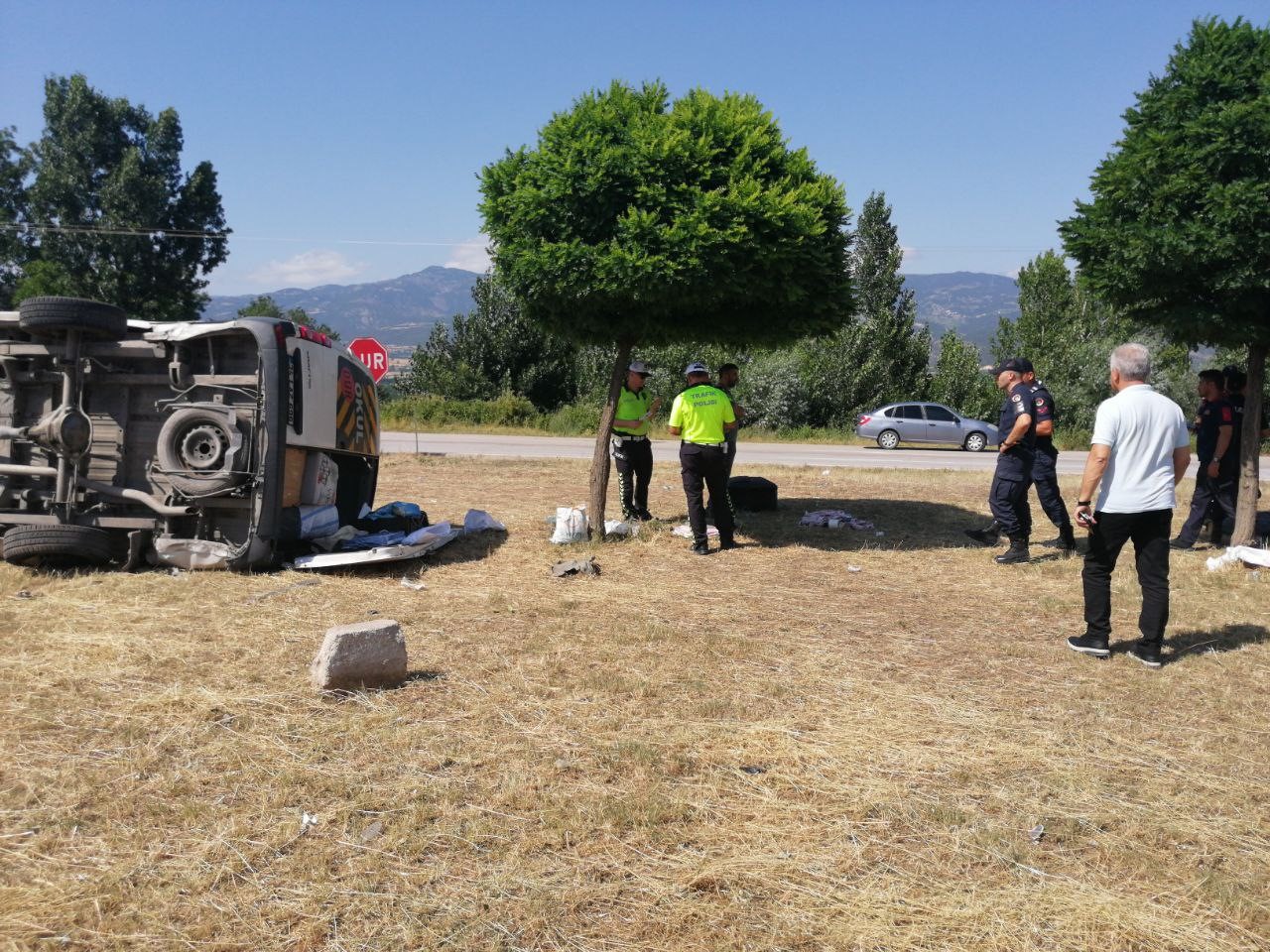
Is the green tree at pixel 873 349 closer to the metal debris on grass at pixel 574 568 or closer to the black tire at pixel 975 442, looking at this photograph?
the black tire at pixel 975 442

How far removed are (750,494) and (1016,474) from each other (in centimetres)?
386

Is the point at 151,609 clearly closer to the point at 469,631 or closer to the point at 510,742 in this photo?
the point at 469,631

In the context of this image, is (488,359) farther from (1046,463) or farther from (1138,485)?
(1138,485)

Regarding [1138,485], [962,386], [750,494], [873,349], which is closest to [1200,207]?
[1138,485]

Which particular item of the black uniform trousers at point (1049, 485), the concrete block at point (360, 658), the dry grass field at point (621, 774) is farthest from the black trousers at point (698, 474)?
the concrete block at point (360, 658)

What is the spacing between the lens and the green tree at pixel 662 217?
27.9ft

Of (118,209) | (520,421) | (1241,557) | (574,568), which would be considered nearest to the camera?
(574,568)

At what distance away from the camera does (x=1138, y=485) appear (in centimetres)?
585

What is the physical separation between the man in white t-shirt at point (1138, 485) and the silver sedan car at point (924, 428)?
2240 cm

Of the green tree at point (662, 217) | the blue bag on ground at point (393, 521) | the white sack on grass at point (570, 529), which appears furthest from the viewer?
the white sack on grass at point (570, 529)

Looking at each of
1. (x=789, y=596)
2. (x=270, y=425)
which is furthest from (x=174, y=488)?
(x=789, y=596)

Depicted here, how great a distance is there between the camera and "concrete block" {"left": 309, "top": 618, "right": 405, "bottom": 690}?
4.97 m

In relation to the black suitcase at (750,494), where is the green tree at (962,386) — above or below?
above

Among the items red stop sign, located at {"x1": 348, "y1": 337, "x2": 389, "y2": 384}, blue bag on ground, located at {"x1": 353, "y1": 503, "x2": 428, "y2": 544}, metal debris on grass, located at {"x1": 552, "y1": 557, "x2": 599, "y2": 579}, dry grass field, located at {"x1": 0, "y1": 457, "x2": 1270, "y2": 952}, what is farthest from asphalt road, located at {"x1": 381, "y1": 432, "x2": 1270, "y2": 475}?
dry grass field, located at {"x1": 0, "y1": 457, "x2": 1270, "y2": 952}
